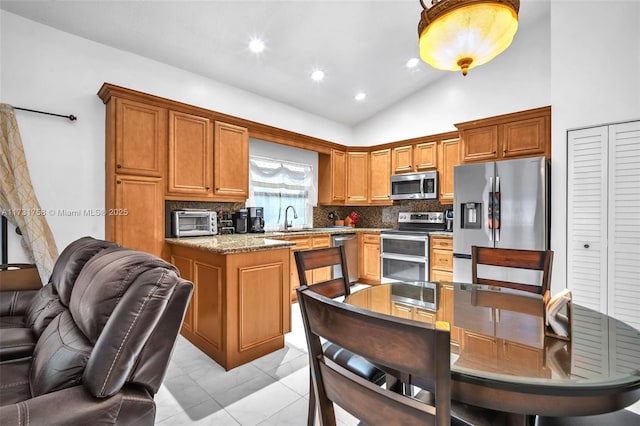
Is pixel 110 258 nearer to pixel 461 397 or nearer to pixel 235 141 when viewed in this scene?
pixel 461 397

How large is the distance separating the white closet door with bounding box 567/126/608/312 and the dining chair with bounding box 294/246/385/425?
2.53 metres

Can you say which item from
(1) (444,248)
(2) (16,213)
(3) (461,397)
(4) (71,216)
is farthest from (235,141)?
(3) (461,397)

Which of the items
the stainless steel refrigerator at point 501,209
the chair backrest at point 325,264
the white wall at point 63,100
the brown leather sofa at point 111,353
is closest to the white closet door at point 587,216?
the stainless steel refrigerator at point 501,209

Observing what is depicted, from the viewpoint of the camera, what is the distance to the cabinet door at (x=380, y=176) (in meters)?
4.88

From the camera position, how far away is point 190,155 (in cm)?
315

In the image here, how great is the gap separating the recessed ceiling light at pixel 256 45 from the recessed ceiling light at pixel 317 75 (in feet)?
2.81

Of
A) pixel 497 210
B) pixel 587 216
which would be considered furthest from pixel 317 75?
pixel 587 216

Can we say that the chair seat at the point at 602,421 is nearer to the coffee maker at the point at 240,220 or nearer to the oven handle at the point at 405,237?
the oven handle at the point at 405,237

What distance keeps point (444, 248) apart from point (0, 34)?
4897mm

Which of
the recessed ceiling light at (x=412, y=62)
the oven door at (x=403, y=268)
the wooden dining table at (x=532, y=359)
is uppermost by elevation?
the recessed ceiling light at (x=412, y=62)

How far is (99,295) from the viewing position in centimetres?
115

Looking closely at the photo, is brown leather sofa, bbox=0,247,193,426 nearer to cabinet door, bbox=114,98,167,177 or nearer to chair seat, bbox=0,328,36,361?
chair seat, bbox=0,328,36,361

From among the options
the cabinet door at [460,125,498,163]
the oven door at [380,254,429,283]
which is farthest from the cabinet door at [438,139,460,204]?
the oven door at [380,254,429,283]

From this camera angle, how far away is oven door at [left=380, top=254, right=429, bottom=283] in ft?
13.1
